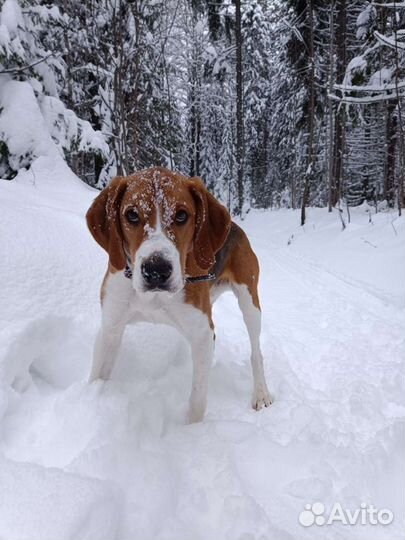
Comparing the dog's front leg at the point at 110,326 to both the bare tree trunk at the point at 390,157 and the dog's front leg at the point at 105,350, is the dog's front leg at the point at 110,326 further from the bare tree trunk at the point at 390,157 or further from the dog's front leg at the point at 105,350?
the bare tree trunk at the point at 390,157

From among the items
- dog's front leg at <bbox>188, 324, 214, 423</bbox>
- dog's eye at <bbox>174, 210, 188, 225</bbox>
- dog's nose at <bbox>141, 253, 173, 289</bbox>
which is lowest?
dog's front leg at <bbox>188, 324, 214, 423</bbox>

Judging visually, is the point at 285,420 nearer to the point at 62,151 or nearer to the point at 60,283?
the point at 60,283

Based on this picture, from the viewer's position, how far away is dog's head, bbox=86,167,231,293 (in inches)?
84.0

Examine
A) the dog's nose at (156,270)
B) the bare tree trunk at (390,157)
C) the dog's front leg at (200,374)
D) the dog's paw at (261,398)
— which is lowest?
the bare tree trunk at (390,157)

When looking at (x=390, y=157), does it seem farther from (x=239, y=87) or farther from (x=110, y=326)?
(x=110, y=326)

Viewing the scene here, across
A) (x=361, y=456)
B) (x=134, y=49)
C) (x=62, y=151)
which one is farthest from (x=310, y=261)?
(x=361, y=456)

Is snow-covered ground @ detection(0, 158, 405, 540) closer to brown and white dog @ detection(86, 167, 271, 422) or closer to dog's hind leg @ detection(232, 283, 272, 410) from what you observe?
dog's hind leg @ detection(232, 283, 272, 410)

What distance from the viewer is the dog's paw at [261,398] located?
3.07 m

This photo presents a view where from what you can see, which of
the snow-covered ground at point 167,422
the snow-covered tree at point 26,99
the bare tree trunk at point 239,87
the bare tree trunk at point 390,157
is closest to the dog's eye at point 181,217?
the snow-covered ground at point 167,422

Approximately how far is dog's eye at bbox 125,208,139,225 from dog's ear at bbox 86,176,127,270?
0.14 metres

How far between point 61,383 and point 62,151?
730 cm

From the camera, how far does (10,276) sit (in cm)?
323

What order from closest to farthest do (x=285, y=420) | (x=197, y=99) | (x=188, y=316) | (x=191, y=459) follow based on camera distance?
(x=191, y=459), (x=188, y=316), (x=285, y=420), (x=197, y=99)

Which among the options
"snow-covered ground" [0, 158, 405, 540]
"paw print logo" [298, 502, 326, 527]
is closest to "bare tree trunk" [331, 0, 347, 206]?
"snow-covered ground" [0, 158, 405, 540]
